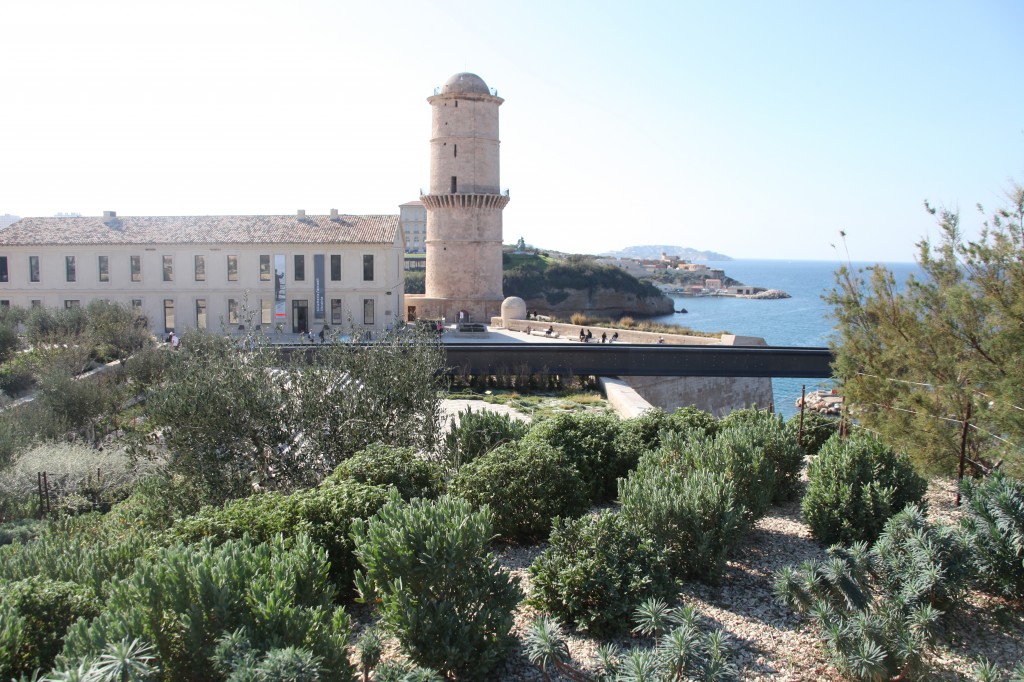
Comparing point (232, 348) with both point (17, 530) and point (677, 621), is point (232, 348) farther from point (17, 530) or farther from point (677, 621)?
point (677, 621)

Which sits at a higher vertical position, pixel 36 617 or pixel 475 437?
pixel 475 437

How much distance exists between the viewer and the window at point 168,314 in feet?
119

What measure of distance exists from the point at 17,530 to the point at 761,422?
388 inches

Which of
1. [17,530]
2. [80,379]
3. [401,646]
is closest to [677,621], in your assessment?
[401,646]

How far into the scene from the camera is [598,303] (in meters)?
91.8

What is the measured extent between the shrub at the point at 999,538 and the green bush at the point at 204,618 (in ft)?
17.3

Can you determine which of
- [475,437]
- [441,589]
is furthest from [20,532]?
[441,589]

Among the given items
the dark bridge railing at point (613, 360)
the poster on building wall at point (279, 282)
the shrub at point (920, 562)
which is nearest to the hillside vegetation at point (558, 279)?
the poster on building wall at point (279, 282)

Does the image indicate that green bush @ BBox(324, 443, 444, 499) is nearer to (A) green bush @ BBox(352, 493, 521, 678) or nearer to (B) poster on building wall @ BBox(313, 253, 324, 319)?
(A) green bush @ BBox(352, 493, 521, 678)

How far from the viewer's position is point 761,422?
10305mm

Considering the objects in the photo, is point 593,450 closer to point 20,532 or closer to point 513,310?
point 20,532

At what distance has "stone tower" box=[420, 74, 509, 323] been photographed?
4072cm

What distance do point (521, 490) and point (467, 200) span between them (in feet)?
111

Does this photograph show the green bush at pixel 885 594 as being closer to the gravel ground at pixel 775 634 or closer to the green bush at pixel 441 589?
the gravel ground at pixel 775 634
